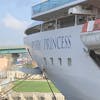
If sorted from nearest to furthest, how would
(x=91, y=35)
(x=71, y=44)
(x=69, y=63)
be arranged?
(x=91, y=35), (x=71, y=44), (x=69, y=63)

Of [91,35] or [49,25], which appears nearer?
[91,35]

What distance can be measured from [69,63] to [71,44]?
83 cm


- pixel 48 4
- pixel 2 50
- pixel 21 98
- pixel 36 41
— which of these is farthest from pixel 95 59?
pixel 2 50

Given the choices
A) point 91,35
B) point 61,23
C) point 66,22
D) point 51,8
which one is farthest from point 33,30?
point 91,35

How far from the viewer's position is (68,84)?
18.0 m

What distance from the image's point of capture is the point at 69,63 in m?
17.0

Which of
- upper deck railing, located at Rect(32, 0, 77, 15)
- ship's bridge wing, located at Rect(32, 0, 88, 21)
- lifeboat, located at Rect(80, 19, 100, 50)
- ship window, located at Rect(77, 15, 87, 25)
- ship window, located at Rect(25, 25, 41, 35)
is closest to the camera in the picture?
lifeboat, located at Rect(80, 19, 100, 50)

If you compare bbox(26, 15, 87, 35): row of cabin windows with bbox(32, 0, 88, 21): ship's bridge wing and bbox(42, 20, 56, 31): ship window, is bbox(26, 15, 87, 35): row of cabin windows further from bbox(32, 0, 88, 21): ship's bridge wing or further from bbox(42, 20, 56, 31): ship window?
bbox(32, 0, 88, 21): ship's bridge wing

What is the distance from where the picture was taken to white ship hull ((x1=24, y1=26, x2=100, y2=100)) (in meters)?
15.8

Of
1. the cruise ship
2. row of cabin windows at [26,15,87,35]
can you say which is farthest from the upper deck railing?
row of cabin windows at [26,15,87,35]

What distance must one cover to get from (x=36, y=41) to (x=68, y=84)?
11.2 feet

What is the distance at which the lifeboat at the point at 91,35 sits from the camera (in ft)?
47.4

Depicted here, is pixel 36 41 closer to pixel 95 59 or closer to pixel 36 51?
pixel 36 51

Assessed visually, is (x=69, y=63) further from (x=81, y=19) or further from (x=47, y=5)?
(x=47, y=5)
